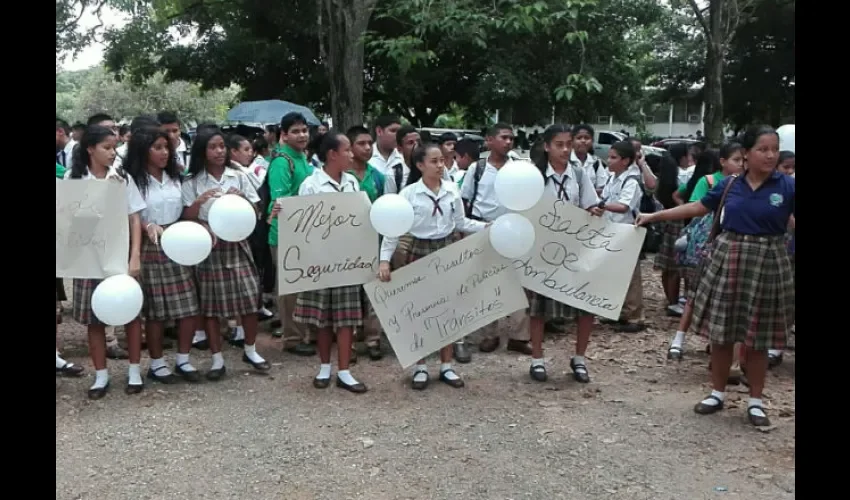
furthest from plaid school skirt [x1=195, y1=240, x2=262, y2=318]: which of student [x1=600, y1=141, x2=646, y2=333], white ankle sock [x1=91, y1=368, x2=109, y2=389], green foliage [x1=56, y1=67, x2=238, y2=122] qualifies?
green foliage [x1=56, y1=67, x2=238, y2=122]

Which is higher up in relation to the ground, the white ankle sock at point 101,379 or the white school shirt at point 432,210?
the white school shirt at point 432,210

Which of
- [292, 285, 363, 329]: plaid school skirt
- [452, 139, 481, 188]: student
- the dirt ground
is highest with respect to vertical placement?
[452, 139, 481, 188]: student

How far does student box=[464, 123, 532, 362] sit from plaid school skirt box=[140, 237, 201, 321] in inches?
78.6

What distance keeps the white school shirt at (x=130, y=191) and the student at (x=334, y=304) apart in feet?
3.09

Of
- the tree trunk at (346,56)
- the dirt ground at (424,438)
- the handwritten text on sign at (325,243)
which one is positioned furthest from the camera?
the tree trunk at (346,56)

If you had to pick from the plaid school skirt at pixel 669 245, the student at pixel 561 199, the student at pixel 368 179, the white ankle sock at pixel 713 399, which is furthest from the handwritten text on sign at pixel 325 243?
→ the plaid school skirt at pixel 669 245

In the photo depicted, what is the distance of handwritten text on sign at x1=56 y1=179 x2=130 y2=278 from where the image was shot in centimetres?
387

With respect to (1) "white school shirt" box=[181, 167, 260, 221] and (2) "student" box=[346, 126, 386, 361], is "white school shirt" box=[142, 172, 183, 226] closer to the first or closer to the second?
(1) "white school shirt" box=[181, 167, 260, 221]

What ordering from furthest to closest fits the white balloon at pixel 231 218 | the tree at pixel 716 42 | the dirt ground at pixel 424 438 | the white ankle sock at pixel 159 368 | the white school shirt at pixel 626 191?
the tree at pixel 716 42 < the white school shirt at pixel 626 191 < the white ankle sock at pixel 159 368 < the white balloon at pixel 231 218 < the dirt ground at pixel 424 438

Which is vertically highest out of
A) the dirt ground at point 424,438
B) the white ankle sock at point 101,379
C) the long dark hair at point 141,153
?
the long dark hair at point 141,153

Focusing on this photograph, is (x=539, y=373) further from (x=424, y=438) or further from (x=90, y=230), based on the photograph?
(x=90, y=230)

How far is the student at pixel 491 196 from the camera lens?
202 inches

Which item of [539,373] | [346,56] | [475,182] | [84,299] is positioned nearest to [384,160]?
[475,182]

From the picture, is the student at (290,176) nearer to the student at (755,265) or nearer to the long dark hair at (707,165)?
the student at (755,265)
